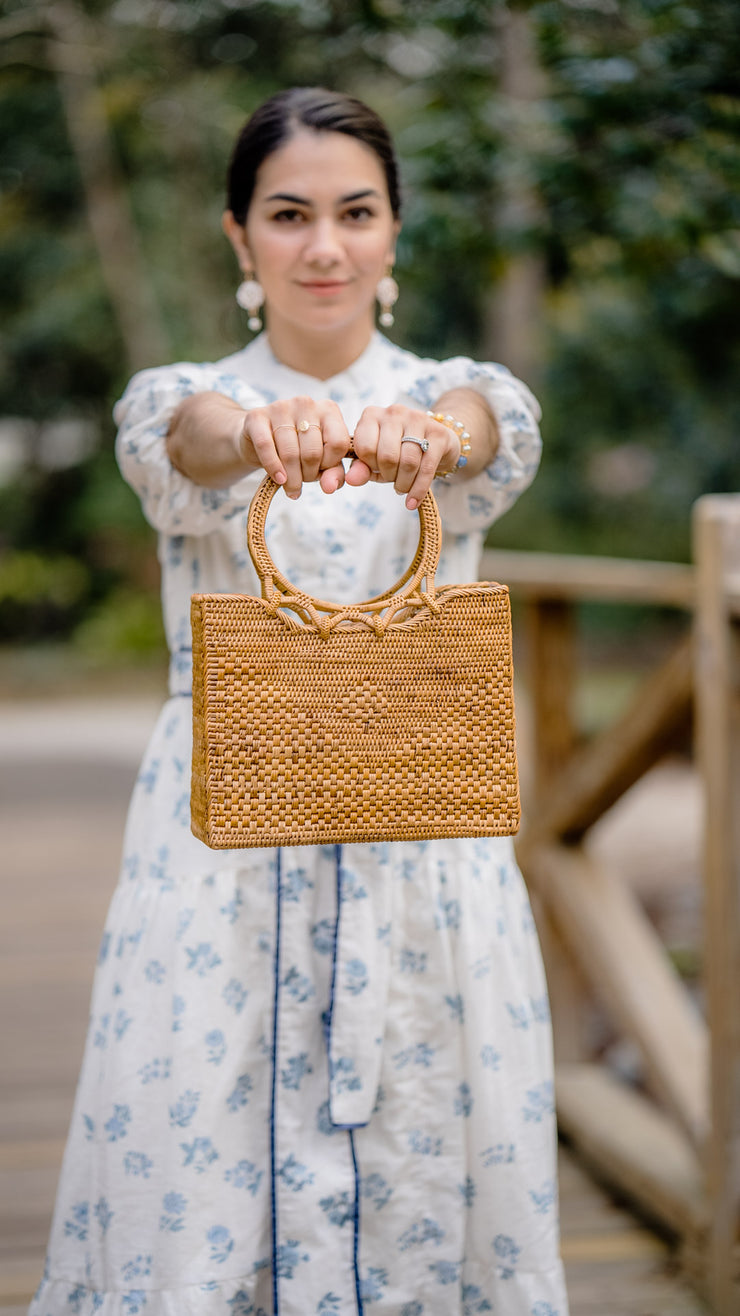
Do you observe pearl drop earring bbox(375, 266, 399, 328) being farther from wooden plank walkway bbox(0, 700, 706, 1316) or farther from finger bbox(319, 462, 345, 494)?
wooden plank walkway bbox(0, 700, 706, 1316)

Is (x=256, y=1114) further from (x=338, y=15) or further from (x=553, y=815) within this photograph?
(x=338, y=15)

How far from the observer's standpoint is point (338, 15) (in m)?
2.89

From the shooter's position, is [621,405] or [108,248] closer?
[621,405]

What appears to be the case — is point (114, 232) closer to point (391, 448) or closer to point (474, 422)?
point (474, 422)

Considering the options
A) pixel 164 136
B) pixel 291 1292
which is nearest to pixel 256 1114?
pixel 291 1292

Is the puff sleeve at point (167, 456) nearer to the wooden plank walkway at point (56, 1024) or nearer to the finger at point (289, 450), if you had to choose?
the finger at point (289, 450)

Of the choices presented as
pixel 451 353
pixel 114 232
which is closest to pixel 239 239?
pixel 451 353

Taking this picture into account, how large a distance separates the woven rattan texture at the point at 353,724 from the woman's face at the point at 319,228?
0.42m

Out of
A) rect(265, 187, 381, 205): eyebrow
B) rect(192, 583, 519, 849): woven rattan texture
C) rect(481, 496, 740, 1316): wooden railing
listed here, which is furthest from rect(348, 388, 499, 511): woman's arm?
rect(481, 496, 740, 1316): wooden railing

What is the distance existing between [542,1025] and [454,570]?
1.75 feet

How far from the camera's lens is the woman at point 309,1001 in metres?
1.44

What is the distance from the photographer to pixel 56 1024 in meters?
3.51

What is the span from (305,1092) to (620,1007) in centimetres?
127

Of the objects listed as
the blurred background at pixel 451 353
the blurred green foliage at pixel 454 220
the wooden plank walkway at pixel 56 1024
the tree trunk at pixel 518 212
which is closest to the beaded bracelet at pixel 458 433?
the blurred background at pixel 451 353
